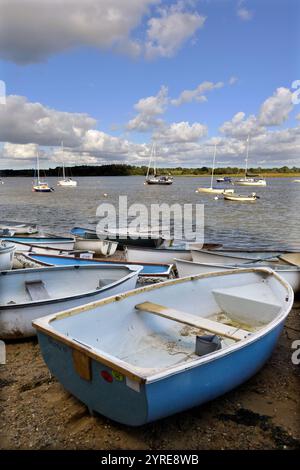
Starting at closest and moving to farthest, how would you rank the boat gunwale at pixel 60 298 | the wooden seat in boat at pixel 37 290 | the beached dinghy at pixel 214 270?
the boat gunwale at pixel 60 298, the wooden seat in boat at pixel 37 290, the beached dinghy at pixel 214 270

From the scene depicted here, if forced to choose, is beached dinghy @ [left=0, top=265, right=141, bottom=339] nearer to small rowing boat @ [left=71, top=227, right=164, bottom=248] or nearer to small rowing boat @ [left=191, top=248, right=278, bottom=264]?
small rowing boat @ [left=191, top=248, right=278, bottom=264]

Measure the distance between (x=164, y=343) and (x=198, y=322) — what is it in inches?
28.2

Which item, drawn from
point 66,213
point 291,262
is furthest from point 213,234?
point 66,213

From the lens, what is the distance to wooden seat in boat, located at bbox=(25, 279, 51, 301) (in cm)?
636

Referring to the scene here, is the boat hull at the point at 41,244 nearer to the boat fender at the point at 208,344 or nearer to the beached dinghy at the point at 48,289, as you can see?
the beached dinghy at the point at 48,289

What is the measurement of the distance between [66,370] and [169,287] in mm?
2164

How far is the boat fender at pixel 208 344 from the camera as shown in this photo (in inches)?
171

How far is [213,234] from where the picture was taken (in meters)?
21.1

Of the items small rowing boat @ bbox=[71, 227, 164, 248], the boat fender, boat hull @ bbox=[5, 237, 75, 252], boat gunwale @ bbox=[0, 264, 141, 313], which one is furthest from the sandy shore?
small rowing boat @ bbox=[71, 227, 164, 248]

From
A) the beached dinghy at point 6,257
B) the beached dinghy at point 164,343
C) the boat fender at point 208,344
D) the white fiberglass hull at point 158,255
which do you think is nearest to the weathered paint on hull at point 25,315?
the beached dinghy at point 164,343

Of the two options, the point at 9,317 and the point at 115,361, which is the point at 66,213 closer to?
the point at 9,317

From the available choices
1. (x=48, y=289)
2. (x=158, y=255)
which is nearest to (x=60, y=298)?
(x=48, y=289)

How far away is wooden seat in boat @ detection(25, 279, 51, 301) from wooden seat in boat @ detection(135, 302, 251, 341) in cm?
227

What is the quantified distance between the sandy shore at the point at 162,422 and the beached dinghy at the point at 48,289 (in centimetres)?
88
